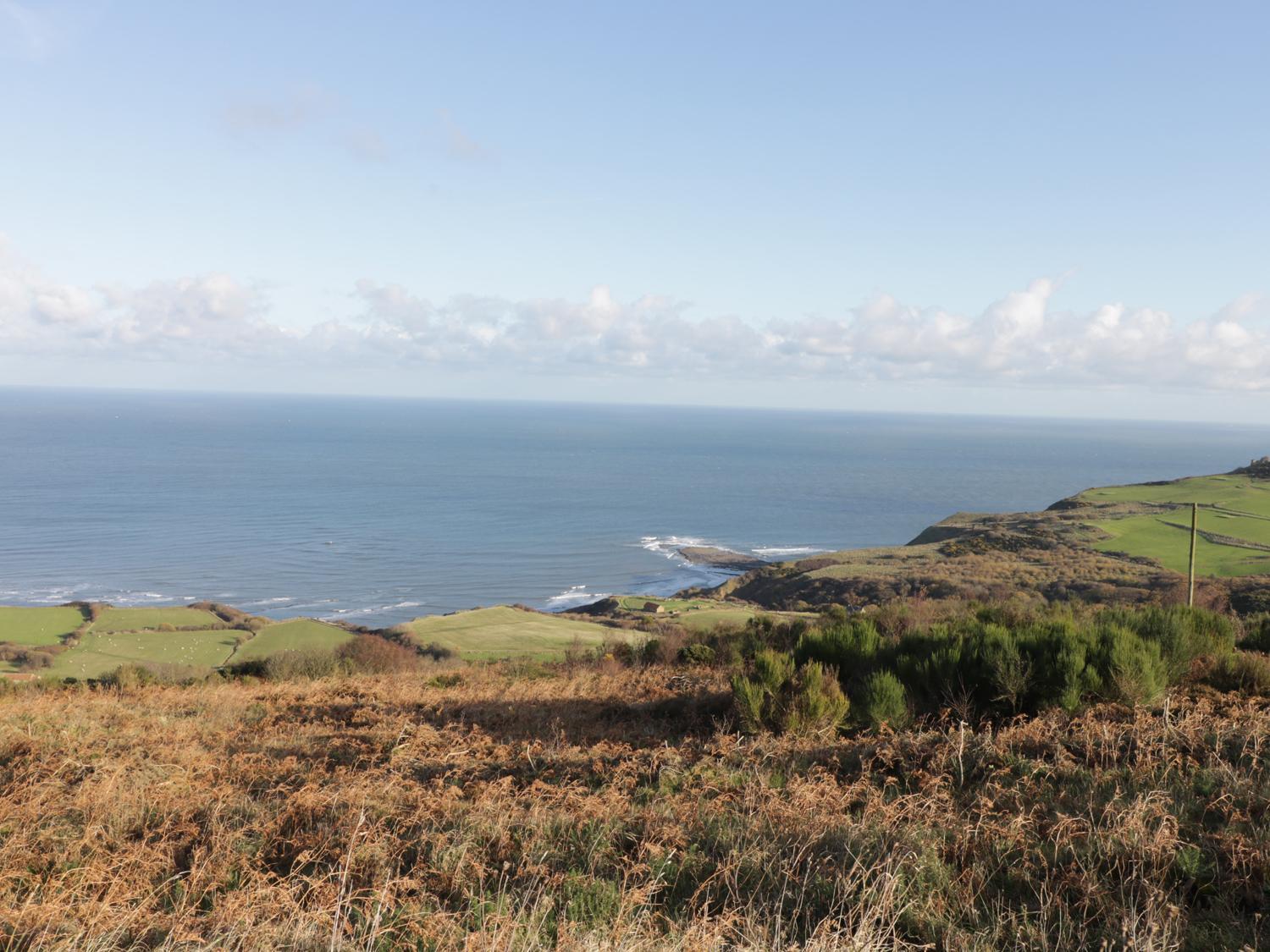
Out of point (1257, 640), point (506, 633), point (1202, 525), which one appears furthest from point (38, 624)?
point (1202, 525)

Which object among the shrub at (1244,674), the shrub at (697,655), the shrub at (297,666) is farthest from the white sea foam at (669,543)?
the shrub at (1244,674)

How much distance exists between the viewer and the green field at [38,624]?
39.7 meters

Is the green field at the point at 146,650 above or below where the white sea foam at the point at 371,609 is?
above

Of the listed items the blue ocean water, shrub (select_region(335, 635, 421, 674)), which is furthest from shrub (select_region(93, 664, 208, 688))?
the blue ocean water

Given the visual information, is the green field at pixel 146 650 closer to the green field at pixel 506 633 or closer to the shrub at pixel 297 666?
the green field at pixel 506 633

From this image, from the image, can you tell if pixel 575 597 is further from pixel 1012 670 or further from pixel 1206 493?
pixel 1206 493

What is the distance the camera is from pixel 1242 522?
63250 millimetres

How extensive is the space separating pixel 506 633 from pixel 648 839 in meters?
33.0

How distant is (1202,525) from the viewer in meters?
64.9

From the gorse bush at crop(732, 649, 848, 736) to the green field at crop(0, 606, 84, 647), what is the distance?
4183 centimetres

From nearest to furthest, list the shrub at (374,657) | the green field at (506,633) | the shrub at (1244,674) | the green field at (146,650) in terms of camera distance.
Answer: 1. the shrub at (1244,674)
2. the shrub at (374,657)
3. the green field at (506,633)
4. the green field at (146,650)

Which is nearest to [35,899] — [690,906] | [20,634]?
[690,906]

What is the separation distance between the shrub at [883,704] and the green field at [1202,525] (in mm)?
47658

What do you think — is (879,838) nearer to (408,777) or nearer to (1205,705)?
(408,777)
